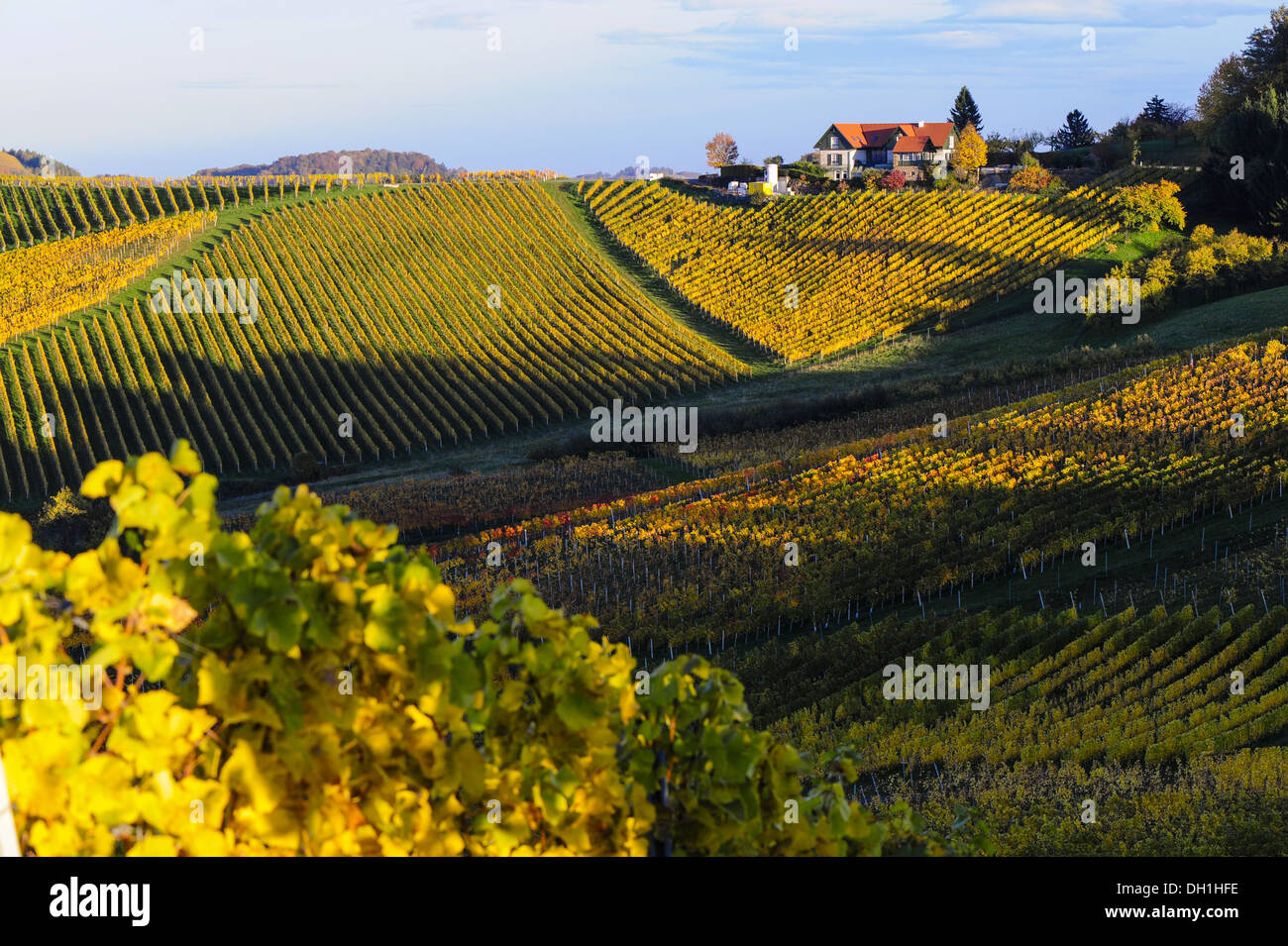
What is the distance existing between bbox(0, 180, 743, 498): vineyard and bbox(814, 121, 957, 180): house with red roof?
3714 cm

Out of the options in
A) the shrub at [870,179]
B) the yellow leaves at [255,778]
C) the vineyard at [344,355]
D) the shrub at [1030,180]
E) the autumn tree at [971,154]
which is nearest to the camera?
the yellow leaves at [255,778]

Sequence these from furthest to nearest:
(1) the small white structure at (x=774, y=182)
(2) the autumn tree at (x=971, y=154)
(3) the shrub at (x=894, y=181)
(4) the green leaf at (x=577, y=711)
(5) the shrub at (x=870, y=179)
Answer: (1) the small white structure at (x=774, y=182)
(5) the shrub at (x=870, y=179)
(3) the shrub at (x=894, y=181)
(2) the autumn tree at (x=971, y=154)
(4) the green leaf at (x=577, y=711)

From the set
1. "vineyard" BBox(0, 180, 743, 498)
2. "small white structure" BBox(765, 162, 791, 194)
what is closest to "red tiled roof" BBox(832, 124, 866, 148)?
"small white structure" BBox(765, 162, 791, 194)

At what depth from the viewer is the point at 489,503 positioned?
40969mm

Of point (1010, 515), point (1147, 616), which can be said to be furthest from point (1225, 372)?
point (1147, 616)

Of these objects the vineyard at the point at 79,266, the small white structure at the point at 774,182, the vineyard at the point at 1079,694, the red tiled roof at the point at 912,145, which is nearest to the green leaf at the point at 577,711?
the vineyard at the point at 1079,694

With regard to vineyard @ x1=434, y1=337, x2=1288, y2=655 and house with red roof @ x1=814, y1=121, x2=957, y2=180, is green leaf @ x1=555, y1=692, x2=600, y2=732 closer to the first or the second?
vineyard @ x1=434, y1=337, x2=1288, y2=655

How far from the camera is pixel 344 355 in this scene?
65.2 metres

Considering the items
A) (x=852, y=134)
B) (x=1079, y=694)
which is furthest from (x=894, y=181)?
(x=1079, y=694)

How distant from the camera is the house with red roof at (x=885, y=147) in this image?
104m

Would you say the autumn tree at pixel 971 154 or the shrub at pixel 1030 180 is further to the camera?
the autumn tree at pixel 971 154

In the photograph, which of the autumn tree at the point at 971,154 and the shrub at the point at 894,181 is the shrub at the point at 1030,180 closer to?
the autumn tree at the point at 971,154

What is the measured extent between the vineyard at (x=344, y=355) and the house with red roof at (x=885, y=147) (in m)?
37.1
